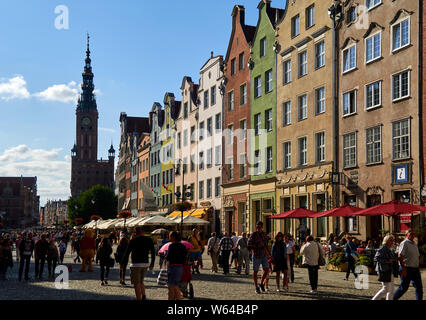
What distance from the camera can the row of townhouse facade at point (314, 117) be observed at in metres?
30.3

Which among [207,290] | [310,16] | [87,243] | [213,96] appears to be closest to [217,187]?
[213,96]

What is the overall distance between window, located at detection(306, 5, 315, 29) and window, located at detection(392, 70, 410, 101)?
9.64 meters

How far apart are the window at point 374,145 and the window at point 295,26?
10951 millimetres

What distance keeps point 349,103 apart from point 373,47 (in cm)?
352

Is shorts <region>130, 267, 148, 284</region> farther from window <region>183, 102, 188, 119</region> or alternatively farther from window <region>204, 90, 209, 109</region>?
window <region>183, 102, 188, 119</region>

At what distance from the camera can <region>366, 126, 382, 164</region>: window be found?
3195 cm

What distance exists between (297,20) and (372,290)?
25.8 meters

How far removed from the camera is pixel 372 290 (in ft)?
62.2

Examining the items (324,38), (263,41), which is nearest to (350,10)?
(324,38)

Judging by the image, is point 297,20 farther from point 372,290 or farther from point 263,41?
point 372,290

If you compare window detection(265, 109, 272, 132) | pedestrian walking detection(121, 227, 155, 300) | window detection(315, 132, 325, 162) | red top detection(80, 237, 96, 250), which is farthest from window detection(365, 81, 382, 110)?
pedestrian walking detection(121, 227, 155, 300)

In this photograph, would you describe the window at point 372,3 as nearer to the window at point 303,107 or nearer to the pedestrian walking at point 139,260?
the window at point 303,107

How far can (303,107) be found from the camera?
39844 millimetres

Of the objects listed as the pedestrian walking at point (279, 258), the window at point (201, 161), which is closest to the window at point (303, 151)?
the window at point (201, 161)
